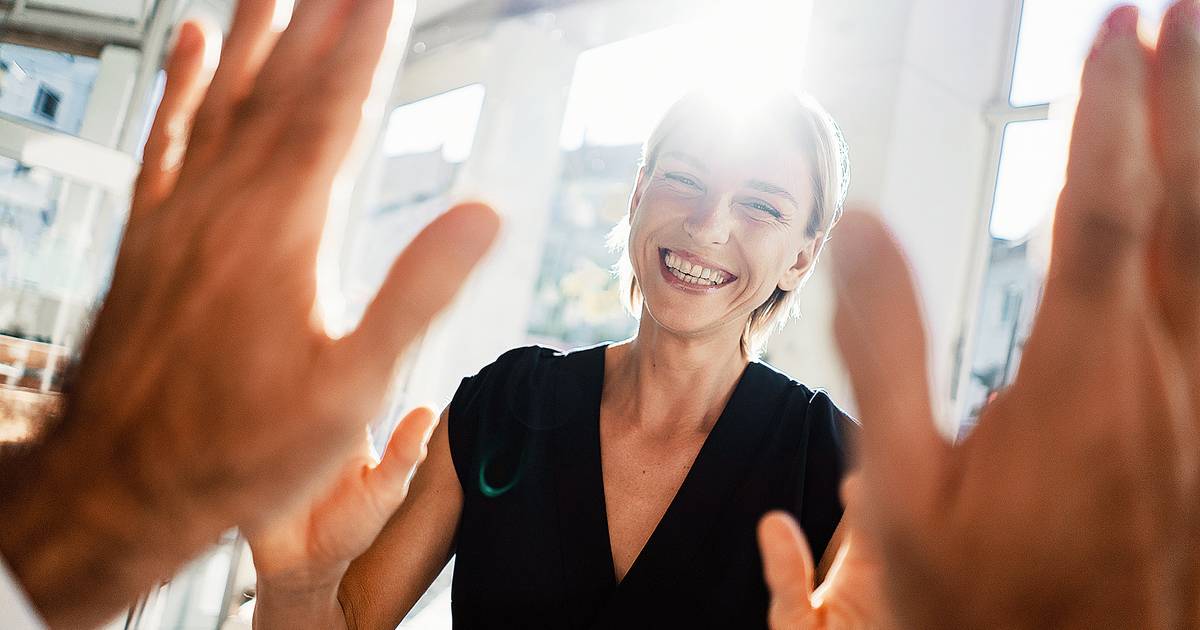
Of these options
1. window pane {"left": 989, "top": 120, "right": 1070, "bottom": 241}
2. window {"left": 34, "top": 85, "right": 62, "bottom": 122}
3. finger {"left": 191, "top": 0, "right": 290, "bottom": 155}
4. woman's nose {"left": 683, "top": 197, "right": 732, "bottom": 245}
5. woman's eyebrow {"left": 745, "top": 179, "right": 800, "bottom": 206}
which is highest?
window pane {"left": 989, "top": 120, "right": 1070, "bottom": 241}

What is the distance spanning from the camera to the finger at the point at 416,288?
0.65 feet

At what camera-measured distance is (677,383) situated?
925 mm

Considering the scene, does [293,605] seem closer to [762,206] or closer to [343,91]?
[343,91]

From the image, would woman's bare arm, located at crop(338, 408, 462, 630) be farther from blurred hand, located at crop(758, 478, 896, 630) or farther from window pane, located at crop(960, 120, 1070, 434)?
window pane, located at crop(960, 120, 1070, 434)

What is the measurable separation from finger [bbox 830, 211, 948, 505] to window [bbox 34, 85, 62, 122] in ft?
8.37

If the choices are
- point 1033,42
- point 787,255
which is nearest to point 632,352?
point 787,255

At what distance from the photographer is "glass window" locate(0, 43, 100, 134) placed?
2.02 m

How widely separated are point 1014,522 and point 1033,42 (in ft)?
9.82

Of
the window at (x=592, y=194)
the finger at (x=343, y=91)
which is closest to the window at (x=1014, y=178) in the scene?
the window at (x=592, y=194)

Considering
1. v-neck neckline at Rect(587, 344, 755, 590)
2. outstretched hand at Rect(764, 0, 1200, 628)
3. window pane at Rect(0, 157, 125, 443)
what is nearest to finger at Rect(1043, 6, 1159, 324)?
outstretched hand at Rect(764, 0, 1200, 628)

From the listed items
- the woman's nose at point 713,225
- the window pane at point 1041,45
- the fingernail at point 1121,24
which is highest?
the window pane at point 1041,45

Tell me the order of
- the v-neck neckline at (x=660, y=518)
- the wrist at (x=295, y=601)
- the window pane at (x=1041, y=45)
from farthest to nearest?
the window pane at (x=1041, y=45) < the v-neck neckline at (x=660, y=518) < the wrist at (x=295, y=601)

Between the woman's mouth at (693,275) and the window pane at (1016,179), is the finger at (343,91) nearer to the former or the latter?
the woman's mouth at (693,275)

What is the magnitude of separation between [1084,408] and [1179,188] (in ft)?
0.22
